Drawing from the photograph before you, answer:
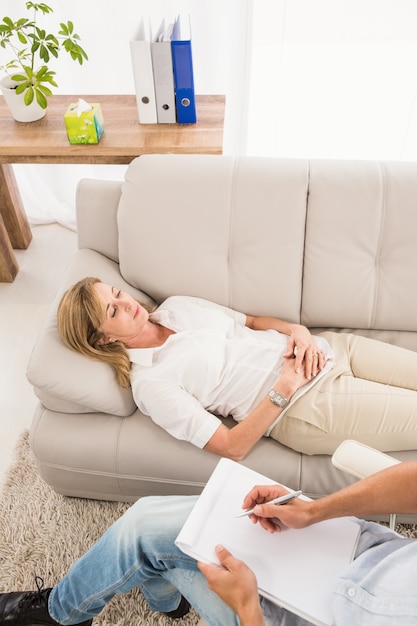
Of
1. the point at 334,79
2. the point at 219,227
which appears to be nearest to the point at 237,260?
the point at 219,227

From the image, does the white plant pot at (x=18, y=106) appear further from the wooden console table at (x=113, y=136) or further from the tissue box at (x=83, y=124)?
the tissue box at (x=83, y=124)

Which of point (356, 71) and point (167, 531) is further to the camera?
point (356, 71)

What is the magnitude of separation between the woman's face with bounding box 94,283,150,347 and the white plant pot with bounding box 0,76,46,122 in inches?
36.1

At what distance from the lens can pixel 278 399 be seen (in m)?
1.47

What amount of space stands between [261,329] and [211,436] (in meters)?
0.45

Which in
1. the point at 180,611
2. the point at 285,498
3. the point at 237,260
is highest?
the point at 237,260

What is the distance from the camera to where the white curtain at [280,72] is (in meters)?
2.42

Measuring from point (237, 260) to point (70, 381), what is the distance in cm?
65

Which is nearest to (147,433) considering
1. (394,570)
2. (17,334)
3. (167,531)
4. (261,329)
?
(167,531)

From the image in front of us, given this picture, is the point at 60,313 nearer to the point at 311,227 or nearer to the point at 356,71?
the point at 311,227

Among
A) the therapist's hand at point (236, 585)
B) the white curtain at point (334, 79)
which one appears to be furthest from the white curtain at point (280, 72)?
the therapist's hand at point (236, 585)

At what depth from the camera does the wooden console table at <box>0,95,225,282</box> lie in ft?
6.32

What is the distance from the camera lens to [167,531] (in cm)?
120

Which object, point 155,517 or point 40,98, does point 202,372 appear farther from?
point 40,98
